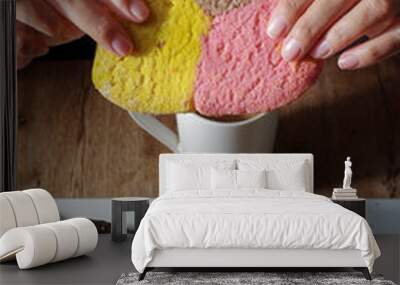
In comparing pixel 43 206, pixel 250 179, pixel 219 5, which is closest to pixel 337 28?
pixel 219 5

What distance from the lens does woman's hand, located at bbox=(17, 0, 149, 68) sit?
14.1 feet

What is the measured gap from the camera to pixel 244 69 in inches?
171

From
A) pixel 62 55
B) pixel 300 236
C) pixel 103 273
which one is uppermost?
pixel 62 55

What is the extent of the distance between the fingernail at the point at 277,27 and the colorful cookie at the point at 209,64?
0.16 ft

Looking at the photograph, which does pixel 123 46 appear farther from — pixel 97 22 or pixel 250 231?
pixel 250 231

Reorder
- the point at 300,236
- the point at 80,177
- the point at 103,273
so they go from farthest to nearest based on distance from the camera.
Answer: the point at 80,177 → the point at 103,273 → the point at 300,236

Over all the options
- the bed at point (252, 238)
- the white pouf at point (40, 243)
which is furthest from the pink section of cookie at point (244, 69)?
the white pouf at point (40, 243)

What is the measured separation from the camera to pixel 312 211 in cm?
334

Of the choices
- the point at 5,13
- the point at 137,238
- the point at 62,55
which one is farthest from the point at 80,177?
the point at 137,238

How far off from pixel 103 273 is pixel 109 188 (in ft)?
3.94

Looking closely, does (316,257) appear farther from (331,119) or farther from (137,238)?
(331,119)

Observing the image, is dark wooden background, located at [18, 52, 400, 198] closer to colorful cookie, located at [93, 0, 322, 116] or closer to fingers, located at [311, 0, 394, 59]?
colorful cookie, located at [93, 0, 322, 116]

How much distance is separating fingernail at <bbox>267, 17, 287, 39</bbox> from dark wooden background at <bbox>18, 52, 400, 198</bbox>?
0.45 meters

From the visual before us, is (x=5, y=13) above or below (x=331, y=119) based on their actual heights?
above
